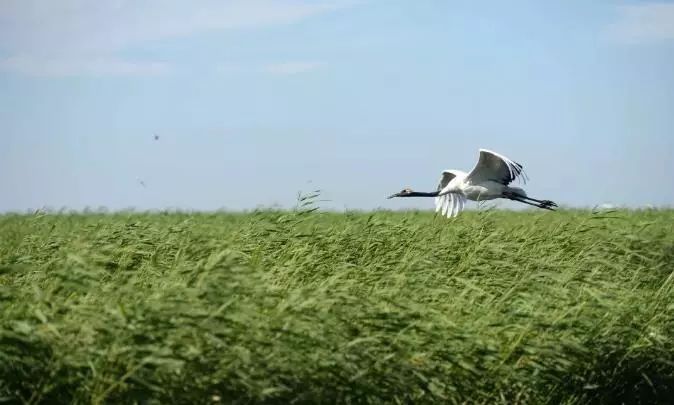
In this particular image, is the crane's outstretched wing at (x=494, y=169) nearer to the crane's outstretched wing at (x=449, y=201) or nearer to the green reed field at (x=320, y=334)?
the crane's outstretched wing at (x=449, y=201)

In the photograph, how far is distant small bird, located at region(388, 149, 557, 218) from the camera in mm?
17031

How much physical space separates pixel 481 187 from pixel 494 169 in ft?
1.40

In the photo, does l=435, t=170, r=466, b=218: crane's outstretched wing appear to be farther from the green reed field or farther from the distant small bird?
the green reed field

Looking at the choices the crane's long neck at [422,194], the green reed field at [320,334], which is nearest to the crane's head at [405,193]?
the crane's long neck at [422,194]

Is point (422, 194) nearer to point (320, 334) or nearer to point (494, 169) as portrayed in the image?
point (494, 169)

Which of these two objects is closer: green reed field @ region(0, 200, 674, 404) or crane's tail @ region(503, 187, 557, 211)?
green reed field @ region(0, 200, 674, 404)

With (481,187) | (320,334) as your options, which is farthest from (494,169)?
(320,334)

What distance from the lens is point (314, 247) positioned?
11188 millimetres

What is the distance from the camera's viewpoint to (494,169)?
17250mm

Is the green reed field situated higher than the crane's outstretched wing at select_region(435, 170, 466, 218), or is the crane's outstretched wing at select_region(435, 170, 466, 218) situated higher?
the crane's outstretched wing at select_region(435, 170, 466, 218)

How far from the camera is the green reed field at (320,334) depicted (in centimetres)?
652

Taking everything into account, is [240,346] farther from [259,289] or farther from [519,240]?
[519,240]

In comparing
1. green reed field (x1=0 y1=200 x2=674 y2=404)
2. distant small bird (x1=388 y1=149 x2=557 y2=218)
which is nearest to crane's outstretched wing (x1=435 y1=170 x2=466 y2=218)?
distant small bird (x1=388 y1=149 x2=557 y2=218)

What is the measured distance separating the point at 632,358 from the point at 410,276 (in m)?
2.09
